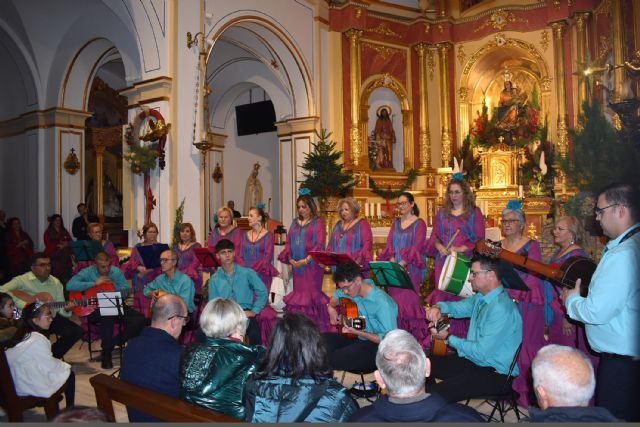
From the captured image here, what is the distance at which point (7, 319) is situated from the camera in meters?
4.66

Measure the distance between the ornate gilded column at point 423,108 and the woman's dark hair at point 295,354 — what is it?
1343cm

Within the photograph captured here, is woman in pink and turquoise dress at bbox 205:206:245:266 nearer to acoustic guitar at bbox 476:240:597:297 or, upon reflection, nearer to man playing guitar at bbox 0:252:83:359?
man playing guitar at bbox 0:252:83:359

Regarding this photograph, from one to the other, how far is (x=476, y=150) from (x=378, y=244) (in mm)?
4880

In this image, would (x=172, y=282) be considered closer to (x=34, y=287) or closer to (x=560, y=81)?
(x=34, y=287)

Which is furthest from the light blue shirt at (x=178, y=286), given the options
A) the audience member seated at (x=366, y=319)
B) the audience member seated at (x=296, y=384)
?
the audience member seated at (x=296, y=384)

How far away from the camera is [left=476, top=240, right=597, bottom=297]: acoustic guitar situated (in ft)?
13.1

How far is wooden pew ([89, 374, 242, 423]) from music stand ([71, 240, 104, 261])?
192 inches

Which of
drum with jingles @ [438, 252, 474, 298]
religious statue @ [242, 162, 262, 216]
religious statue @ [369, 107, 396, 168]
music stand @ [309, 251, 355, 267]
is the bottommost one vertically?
drum with jingles @ [438, 252, 474, 298]

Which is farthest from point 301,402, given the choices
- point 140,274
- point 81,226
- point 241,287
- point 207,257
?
point 81,226

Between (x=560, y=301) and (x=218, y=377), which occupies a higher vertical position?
(x=560, y=301)

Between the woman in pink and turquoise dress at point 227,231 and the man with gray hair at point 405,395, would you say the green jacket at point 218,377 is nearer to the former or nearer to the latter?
the man with gray hair at point 405,395

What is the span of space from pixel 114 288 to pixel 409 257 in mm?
3470

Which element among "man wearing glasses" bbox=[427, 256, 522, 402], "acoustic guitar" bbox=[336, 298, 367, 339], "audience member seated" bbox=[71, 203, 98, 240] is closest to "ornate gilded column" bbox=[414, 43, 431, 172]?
"audience member seated" bbox=[71, 203, 98, 240]

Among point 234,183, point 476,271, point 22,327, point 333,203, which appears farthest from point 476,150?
point 22,327
